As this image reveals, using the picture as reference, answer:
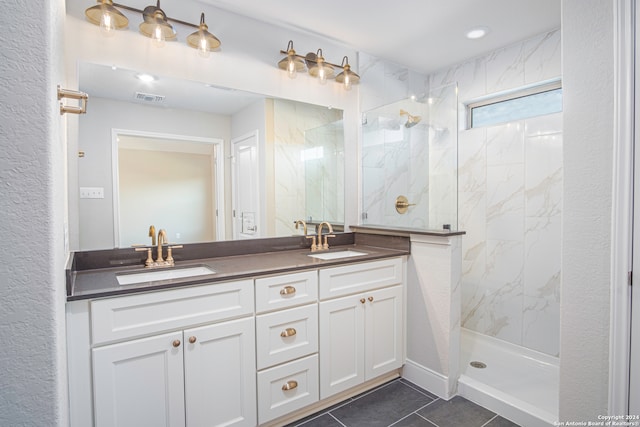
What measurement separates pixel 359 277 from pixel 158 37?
5.94 ft

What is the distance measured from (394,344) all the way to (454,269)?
2.16 ft

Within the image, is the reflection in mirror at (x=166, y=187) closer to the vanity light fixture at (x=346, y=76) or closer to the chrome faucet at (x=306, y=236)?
the chrome faucet at (x=306, y=236)

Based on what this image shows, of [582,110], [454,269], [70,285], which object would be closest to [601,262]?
[582,110]

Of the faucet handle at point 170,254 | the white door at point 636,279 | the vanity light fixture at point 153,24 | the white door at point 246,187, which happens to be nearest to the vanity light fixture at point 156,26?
the vanity light fixture at point 153,24

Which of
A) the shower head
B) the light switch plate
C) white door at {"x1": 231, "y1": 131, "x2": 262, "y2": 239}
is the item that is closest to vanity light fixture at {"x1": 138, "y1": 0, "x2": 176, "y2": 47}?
white door at {"x1": 231, "y1": 131, "x2": 262, "y2": 239}

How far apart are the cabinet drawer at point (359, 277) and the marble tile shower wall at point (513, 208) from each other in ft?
3.53

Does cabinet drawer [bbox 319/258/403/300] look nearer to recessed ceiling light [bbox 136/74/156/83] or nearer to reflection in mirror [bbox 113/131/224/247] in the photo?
reflection in mirror [bbox 113/131/224/247]

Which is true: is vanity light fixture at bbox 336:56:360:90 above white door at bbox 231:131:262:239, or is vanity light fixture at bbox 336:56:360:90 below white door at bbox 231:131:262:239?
above

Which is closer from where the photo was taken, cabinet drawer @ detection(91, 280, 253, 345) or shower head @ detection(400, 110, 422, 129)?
cabinet drawer @ detection(91, 280, 253, 345)

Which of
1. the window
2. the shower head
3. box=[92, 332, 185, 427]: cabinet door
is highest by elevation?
the window

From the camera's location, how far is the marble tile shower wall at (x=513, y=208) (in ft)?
8.07

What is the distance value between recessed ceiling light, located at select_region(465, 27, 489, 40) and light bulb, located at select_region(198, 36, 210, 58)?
189 centimetres

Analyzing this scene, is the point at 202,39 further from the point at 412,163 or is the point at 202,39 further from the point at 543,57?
the point at 543,57

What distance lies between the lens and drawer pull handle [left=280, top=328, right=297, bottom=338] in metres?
1.73
